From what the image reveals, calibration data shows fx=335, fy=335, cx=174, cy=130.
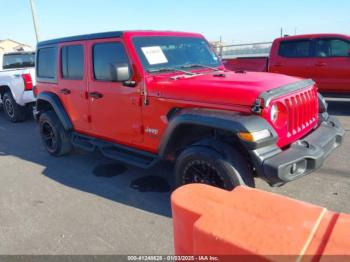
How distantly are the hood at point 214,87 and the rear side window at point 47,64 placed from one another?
2334 mm

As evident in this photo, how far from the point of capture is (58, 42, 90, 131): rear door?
4758 millimetres

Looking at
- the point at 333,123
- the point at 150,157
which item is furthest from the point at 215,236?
the point at 333,123

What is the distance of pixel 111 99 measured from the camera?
4.28m

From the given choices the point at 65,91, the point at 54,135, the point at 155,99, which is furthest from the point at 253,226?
the point at 54,135

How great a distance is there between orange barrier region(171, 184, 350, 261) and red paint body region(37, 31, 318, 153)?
1540 mm

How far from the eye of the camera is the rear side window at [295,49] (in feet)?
27.2

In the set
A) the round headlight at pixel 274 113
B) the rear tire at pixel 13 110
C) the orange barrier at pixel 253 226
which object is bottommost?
the rear tire at pixel 13 110

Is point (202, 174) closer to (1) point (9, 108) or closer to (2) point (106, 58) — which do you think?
(2) point (106, 58)

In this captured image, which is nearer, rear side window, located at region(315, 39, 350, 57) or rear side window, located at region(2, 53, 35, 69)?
rear side window, located at region(315, 39, 350, 57)

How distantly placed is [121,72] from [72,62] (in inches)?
60.6

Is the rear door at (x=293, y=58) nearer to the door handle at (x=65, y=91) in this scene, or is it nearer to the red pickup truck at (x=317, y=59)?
the red pickup truck at (x=317, y=59)

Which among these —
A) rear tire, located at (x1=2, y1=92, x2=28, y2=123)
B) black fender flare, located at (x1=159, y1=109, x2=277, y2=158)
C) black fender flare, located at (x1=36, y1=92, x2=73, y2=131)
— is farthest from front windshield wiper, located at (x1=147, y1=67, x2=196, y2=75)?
rear tire, located at (x1=2, y1=92, x2=28, y2=123)

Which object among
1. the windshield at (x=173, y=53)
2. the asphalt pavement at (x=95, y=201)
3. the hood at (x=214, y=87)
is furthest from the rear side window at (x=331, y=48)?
the hood at (x=214, y=87)

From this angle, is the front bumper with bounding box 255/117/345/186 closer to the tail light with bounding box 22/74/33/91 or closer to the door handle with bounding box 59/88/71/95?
the door handle with bounding box 59/88/71/95
